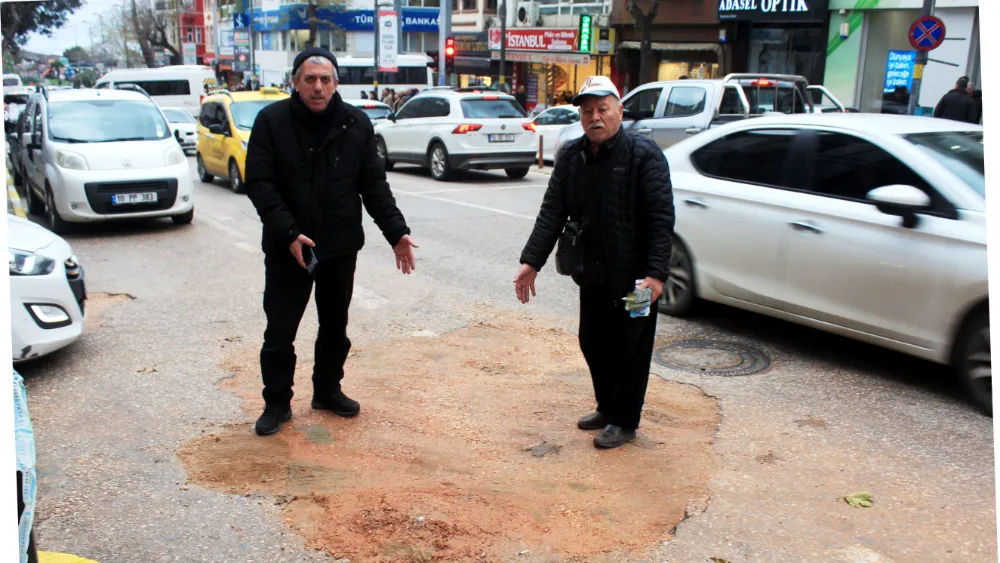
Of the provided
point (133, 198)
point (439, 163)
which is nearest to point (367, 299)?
point (133, 198)

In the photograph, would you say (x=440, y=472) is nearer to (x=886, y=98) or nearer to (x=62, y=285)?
(x=62, y=285)

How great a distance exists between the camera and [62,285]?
569cm

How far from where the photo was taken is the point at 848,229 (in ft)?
17.7

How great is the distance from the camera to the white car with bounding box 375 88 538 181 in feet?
54.4

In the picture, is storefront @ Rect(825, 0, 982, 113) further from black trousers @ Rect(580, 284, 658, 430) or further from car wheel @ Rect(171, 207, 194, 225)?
black trousers @ Rect(580, 284, 658, 430)

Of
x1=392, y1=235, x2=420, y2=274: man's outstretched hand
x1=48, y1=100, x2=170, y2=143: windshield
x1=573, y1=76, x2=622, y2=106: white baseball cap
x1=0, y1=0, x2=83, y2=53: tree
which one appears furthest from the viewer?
x1=0, y1=0, x2=83, y2=53: tree

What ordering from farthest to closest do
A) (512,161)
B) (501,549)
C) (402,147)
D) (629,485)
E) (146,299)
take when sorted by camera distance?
1. (402,147)
2. (512,161)
3. (146,299)
4. (629,485)
5. (501,549)

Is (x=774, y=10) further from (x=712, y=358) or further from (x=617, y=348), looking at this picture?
(x=617, y=348)

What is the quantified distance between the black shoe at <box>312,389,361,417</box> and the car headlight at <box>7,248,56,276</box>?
210cm

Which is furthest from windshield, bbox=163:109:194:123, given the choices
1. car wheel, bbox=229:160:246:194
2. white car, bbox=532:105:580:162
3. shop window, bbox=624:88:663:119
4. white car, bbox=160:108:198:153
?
shop window, bbox=624:88:663:119

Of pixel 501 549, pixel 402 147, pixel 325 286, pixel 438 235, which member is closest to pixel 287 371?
pixel 325 286

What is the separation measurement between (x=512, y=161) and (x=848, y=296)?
11810 millimetres

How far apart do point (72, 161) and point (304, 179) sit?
780 centimetres

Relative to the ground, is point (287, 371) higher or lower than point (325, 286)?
lower
